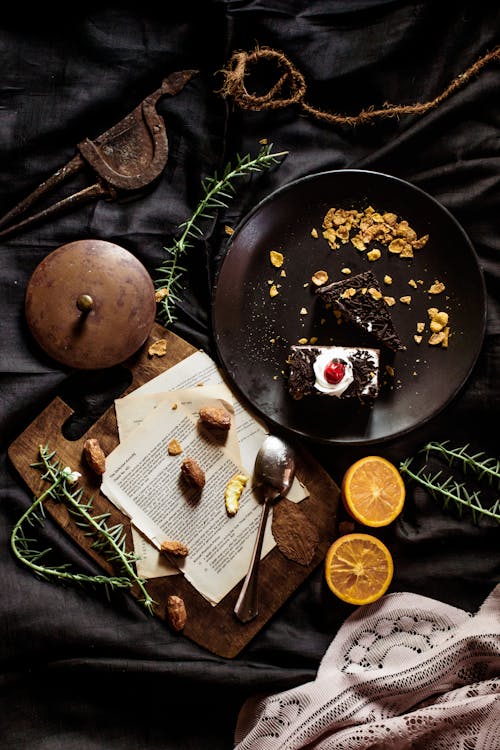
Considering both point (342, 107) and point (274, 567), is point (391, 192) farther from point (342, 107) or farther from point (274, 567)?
point (274, 567)

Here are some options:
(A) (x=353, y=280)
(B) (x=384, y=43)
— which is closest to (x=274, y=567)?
(A) (x=353, y=280)

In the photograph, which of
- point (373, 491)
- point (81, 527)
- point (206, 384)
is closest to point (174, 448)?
point (206, 384)

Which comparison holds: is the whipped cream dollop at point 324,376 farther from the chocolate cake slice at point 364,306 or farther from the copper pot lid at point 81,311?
the copper pot lid at point 81,311

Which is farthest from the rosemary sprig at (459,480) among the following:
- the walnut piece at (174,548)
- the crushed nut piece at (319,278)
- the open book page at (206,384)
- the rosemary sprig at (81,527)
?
the rosemary sprig at (81,527)

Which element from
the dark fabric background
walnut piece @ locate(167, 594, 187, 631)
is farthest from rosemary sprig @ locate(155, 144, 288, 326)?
walnut piece @ locate(167, 594, 187, 631)

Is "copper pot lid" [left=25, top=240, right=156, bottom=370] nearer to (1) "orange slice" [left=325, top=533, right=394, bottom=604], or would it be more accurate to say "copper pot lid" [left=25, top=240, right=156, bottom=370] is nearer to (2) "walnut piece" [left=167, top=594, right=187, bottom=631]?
(2) "walnut piece" [left=167, top=594, right=187, bottom=631]

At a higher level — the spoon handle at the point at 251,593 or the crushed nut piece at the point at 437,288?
the crushed nut piece at the point at 437,288

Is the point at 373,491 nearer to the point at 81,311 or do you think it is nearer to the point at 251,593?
the point at 251,593
